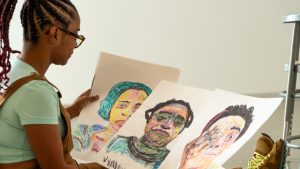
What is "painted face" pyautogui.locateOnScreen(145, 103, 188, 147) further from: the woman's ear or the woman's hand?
the woman's ear

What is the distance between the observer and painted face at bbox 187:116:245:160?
0.83 m

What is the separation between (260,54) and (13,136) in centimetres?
253

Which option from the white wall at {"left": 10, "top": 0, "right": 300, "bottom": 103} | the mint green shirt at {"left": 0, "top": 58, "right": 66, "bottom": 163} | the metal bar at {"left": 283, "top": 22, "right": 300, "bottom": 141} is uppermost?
the white wall at {"left": 10, "top": 0, "right": 300, "bottom": 103}

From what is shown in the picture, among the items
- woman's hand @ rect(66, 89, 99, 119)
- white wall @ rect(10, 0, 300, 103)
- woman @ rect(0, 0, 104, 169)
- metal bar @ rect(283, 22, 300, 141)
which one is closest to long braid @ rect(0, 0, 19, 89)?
woman @ rect(0, 0, 104, 169)

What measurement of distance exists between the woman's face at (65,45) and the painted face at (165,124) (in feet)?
0.87

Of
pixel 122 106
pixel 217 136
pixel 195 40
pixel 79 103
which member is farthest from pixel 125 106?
pixel 195 40

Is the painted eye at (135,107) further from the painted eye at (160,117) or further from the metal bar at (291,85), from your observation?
the metal bar at (291,85)

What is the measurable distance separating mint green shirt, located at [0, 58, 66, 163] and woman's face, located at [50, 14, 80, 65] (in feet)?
0.19

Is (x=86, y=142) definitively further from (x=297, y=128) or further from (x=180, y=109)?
(x=297, y=128)

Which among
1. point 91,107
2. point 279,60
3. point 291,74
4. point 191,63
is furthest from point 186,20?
point 91,107

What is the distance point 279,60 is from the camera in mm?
3127

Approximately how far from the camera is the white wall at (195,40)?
2662mm

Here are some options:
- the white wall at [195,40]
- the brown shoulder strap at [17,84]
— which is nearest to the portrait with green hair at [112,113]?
the brown shoulder strap at [17,84]

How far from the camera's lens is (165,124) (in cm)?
100
